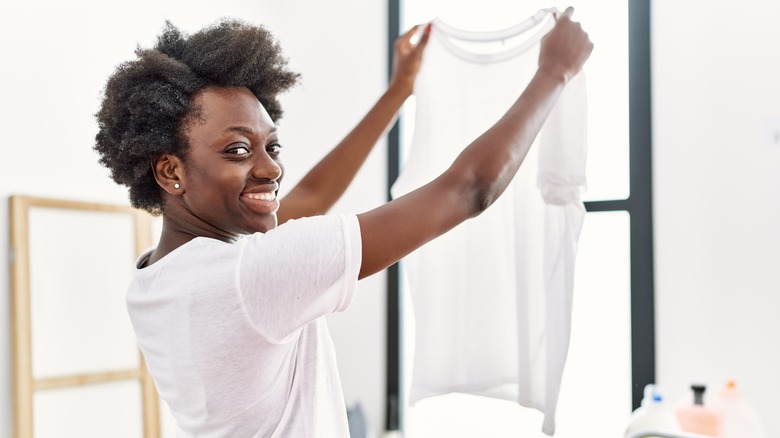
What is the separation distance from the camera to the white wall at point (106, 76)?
4.99 feet

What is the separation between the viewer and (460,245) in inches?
64.3

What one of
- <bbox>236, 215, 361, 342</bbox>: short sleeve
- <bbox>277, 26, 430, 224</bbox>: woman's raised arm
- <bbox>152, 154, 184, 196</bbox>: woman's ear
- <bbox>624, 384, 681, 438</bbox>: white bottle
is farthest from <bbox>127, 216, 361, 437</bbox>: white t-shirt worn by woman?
<bbox>624, 384, 681, 438</bbox>: white bottle

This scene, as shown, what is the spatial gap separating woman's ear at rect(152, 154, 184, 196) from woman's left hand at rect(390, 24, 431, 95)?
0.66m

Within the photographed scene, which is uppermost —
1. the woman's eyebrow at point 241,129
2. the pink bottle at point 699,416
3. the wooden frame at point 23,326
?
the woman's eyebrow at point 241,129

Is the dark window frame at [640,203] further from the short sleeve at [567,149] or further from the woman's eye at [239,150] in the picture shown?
the woman's eye at [239,150]

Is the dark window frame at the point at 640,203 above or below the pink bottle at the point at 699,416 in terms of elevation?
above

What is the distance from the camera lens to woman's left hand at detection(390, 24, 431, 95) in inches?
59.8

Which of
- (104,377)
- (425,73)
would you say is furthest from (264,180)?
(104,377)

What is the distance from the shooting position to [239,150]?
3.05ft

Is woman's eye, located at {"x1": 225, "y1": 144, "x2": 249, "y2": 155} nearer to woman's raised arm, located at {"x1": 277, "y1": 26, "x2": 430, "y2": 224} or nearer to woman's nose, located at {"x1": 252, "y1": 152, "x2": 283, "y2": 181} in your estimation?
woman's nose, located at {"x1": 252, "y1": 152, "x2": 283, "y2": 181}

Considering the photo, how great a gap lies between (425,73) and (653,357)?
0.91 meters

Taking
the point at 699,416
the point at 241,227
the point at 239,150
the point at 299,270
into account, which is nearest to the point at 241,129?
the point at 239,150

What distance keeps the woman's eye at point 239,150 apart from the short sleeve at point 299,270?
176 mm

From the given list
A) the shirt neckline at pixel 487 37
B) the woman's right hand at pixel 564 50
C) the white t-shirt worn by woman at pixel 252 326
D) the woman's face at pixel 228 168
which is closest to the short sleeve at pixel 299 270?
the white t-shirt worn by woman at pixel 252 326
